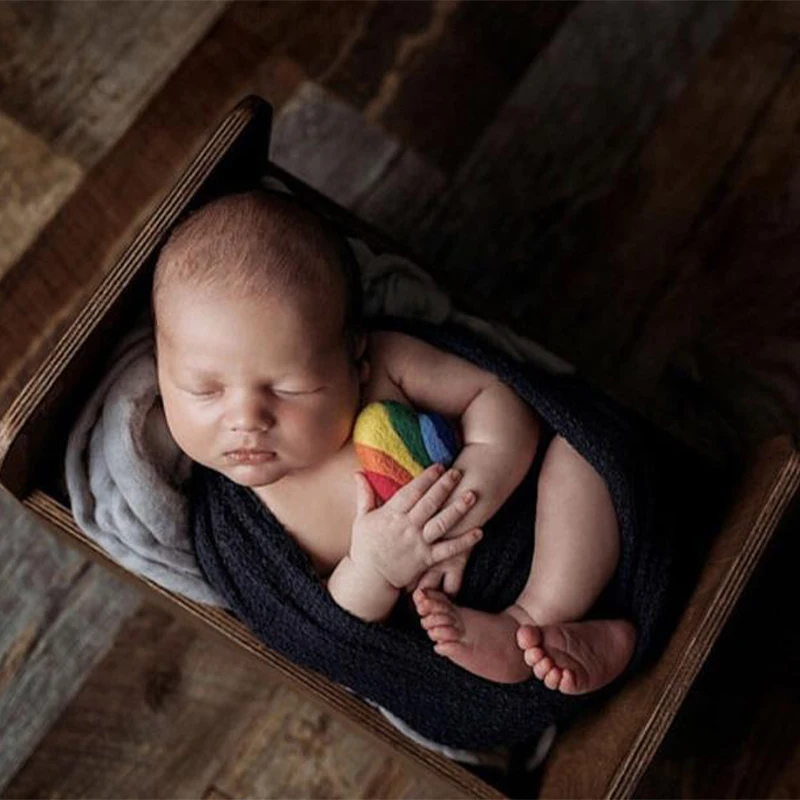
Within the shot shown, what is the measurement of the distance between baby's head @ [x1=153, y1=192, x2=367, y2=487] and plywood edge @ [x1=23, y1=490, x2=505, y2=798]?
0.39 feet

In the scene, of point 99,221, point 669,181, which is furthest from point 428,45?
point 99,221

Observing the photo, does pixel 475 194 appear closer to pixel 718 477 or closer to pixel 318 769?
pixel 718 477

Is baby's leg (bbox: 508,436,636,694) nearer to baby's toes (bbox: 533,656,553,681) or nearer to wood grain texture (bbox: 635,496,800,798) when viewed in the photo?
baby's toes (bbox: 533,656,553,681)

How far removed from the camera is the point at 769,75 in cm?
151

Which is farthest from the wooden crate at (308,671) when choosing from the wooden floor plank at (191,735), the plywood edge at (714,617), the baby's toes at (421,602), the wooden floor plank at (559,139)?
the wooden floor plank at (559,139)

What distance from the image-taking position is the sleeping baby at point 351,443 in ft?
3.26

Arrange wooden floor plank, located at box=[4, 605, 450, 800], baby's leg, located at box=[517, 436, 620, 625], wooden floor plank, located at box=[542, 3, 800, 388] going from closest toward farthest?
baby's leg, located at box=[517, 436, 620, 625] < wooden floor plank, located at box=[4, 605, 450, 800] < wooden floor plank, located at box=[542, 3, 800, 388]

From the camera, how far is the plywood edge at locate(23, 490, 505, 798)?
1.07 metres

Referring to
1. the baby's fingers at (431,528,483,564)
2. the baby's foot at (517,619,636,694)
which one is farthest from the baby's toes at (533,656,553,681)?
the baby's fingers at (431,528,483,564)

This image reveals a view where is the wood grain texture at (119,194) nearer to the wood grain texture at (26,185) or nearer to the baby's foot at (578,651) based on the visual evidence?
the wood grain texture at (26,185)

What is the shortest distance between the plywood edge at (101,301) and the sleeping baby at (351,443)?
0.02 meters

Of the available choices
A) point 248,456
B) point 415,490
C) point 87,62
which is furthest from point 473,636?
point 87,62

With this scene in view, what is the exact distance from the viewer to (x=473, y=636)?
3.46ft

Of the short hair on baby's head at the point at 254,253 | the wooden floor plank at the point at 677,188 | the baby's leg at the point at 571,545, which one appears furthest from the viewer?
the wooden floor plank at the point at 677,188
